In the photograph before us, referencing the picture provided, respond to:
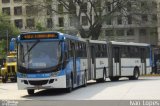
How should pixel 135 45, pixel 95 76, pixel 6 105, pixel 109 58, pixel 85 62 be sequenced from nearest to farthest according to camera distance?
1. pixel 6 105
2. pixel 85 62
3. pixel 95 76
4. pixel 109 58
5. pixel 135 45

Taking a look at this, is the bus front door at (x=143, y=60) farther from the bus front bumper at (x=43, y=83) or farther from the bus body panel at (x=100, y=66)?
the bus front bumper at (x=43, y=83)

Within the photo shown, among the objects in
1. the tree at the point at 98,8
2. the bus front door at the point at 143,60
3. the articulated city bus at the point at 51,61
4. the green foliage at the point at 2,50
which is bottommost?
the green foliage at the point at 2,50

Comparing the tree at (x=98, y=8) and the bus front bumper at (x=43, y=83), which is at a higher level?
the tree at (x=98, y=8)

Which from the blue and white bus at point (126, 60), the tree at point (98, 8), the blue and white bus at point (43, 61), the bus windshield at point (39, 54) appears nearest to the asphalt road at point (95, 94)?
the blue and white bus at point (43, 61)

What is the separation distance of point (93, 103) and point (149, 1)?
130 feet

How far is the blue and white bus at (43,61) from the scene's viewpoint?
22.8 metres

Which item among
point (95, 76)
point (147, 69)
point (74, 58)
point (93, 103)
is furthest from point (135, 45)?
point (93, 103)

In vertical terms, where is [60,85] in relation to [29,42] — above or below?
below

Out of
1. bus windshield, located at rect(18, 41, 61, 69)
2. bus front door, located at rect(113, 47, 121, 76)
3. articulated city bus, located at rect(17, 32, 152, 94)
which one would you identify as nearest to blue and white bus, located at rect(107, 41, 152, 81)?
bus front door, located at rect(113, 47, 121, 76)

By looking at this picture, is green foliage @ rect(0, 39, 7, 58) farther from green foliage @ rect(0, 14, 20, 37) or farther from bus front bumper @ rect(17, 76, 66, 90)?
bus front bumper @ rect(17, 76, 66, 90)

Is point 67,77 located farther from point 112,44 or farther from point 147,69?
point 147,69

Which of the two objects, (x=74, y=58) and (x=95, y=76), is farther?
(x=95, y=76)

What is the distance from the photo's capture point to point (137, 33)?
363ft

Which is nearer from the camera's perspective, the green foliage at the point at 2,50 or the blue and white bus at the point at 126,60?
the blue and white bus at the point at 126,60
